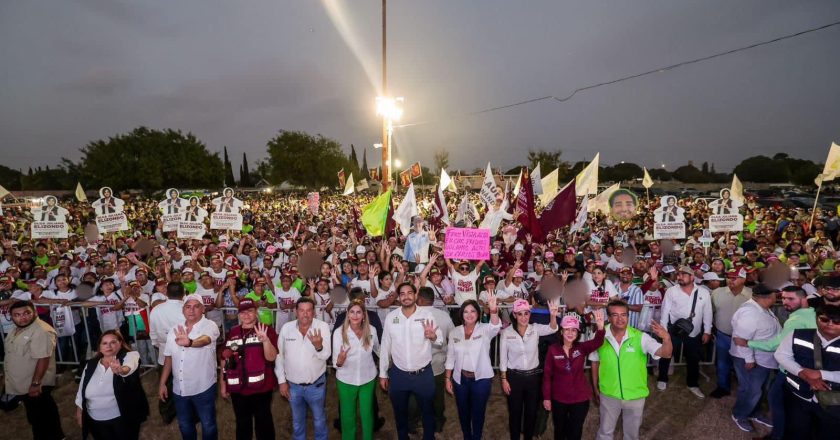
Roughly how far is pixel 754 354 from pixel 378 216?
7.44 metres

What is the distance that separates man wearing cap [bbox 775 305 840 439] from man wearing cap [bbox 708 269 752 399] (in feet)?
5.14

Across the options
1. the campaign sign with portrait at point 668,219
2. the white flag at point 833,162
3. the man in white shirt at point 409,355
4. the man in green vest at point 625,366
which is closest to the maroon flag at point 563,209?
the campaign sign with portrait at point 668,219

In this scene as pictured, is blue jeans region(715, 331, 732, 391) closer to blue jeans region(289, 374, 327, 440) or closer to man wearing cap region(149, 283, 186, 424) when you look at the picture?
blue jeans region(289, 374, 327, 440)

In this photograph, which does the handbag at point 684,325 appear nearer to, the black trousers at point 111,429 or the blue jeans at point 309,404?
the blue jeans at point 309,404

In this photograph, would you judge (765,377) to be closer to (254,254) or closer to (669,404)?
(669,404)

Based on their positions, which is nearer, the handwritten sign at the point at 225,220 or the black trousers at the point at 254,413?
the black trousers at the point at 254,413

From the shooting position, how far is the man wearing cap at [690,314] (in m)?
5.67

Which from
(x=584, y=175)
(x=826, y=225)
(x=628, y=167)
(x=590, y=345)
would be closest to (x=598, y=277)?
(x=590, y=345)

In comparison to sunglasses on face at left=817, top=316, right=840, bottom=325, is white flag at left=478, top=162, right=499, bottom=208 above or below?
above

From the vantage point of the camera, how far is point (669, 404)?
5621 millimetres

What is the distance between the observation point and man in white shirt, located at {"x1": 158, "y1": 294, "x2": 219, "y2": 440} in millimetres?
4277

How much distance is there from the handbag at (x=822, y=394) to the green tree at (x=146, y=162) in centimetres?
6340

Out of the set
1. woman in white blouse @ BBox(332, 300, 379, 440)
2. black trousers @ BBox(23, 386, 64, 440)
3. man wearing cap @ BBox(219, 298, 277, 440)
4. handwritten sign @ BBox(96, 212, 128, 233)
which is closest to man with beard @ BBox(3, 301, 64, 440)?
black trousers @ BBox(23, 386, 64, 440)

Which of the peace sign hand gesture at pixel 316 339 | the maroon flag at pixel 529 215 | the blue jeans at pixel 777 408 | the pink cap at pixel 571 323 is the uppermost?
the maroon flag at pixel 529 215
